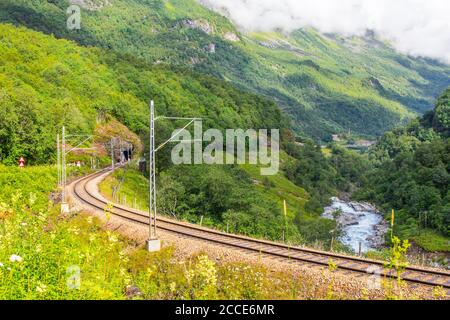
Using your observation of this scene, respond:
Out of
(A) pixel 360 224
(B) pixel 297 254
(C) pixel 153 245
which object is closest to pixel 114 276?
(C) pixel 153 245

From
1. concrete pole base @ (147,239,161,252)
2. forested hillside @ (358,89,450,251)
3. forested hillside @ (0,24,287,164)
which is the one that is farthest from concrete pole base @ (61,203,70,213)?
forested hillside @ (358,89,450,251)

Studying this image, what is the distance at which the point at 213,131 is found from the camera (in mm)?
144750

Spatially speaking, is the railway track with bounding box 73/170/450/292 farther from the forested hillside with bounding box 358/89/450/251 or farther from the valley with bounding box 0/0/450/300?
the forested hillside with bounding box 358/89/450/251

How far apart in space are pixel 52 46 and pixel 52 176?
Result: 10244cm

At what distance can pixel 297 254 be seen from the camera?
2828 cm

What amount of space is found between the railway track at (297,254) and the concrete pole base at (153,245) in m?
4.07

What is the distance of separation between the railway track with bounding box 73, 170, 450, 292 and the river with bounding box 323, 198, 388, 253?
48.7 m

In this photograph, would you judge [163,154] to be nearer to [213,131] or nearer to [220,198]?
[220,198]

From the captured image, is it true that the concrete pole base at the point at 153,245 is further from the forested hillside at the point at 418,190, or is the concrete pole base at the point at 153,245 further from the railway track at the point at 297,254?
the forested hillside at the point at 418,190

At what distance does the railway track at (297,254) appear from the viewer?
75.7ft

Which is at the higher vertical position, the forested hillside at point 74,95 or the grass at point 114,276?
the forested hillside at point 74,95

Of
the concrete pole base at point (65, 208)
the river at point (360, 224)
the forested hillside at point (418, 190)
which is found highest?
the concrete pole base at point (65, 208)

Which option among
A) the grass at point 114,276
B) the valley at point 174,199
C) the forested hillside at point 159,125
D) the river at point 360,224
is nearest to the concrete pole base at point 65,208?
the valley at point 174,199

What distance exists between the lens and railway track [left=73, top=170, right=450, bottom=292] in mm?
23062
